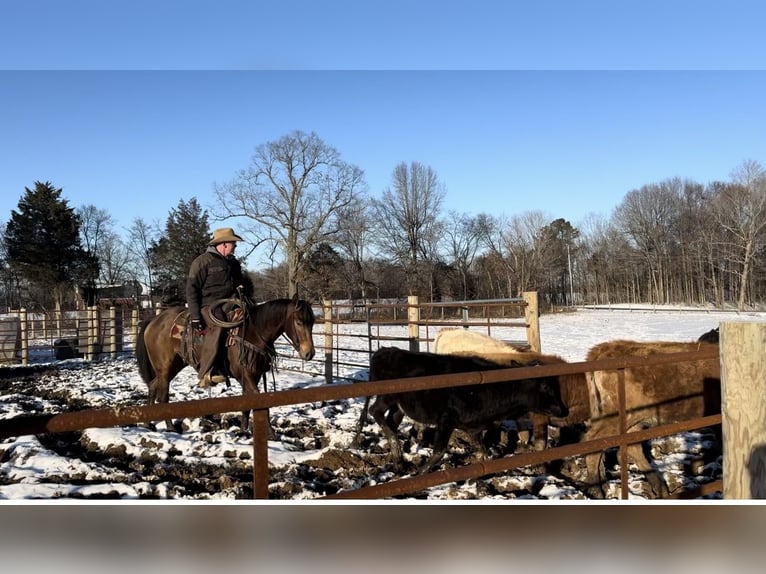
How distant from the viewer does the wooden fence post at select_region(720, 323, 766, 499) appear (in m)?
2.97

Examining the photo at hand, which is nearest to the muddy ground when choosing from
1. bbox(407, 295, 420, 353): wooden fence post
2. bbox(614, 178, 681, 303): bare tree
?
bbox(407, 295, 420, 353): wooden fence post

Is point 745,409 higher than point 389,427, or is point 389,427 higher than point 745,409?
point 745,409

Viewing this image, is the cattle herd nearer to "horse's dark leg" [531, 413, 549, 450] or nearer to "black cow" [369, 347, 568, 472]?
"black cow" [369, 347, 568, 472]

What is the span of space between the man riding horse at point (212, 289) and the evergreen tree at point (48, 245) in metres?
33.5

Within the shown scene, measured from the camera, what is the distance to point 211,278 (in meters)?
7.02

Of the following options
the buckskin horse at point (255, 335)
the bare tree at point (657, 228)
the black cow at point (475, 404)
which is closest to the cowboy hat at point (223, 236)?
the buckskin horse at point (255, 335)

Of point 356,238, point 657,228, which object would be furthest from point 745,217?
point 356,238

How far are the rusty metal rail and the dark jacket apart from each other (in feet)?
16.5

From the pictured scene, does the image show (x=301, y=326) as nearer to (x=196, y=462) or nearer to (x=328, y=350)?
(x=196, y=462)

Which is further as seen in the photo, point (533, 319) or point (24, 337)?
point (24, 337)

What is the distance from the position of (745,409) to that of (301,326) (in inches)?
191

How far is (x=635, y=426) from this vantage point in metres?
5.29

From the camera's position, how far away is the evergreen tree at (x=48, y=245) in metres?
35.9

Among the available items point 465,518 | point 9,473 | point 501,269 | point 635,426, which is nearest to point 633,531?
point 465,518
